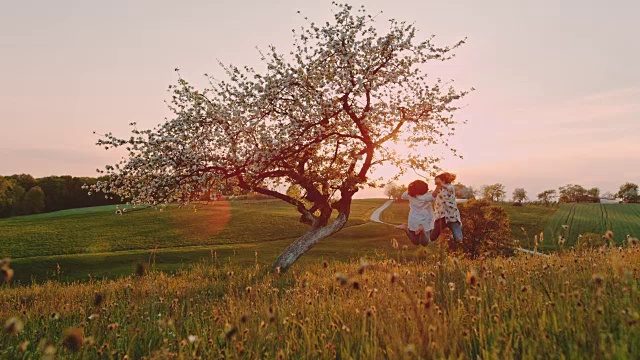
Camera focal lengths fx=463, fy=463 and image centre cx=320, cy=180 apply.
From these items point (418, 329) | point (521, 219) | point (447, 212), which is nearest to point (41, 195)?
point (521, 219)

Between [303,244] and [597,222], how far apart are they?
90237 millimetres

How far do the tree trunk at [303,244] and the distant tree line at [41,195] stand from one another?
8897 centimetres

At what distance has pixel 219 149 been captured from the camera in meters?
19.7

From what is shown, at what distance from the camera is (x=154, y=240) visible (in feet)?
191

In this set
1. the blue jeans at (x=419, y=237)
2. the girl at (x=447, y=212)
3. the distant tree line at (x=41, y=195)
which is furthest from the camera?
the distant tree line at (x=41, y=195)

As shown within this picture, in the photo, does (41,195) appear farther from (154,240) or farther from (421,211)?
(421,211)

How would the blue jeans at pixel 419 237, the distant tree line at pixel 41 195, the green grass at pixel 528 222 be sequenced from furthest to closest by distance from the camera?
the distant tree line at pixel 41 195
the green grass at pixel 528 222
the blue jeans at pixel 419 237

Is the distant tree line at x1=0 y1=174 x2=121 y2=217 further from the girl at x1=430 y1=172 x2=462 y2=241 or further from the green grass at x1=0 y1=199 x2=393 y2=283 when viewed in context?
the girl at x1=430 y1=172 x2=462 y2=241

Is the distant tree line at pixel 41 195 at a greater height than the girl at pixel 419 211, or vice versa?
the distant tree line at pixel 41 195

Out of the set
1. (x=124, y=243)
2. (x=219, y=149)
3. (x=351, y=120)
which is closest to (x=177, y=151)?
(x=219, y=149)

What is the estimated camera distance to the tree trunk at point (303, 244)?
20.1 metres

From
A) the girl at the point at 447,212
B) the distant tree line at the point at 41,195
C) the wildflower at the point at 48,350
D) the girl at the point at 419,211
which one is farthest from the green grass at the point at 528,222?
the distant tree line at the point at 41,195

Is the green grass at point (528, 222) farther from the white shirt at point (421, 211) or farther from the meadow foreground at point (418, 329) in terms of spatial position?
the meadow foreground at point (418, 329)

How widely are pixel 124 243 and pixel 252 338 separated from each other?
184 ft
